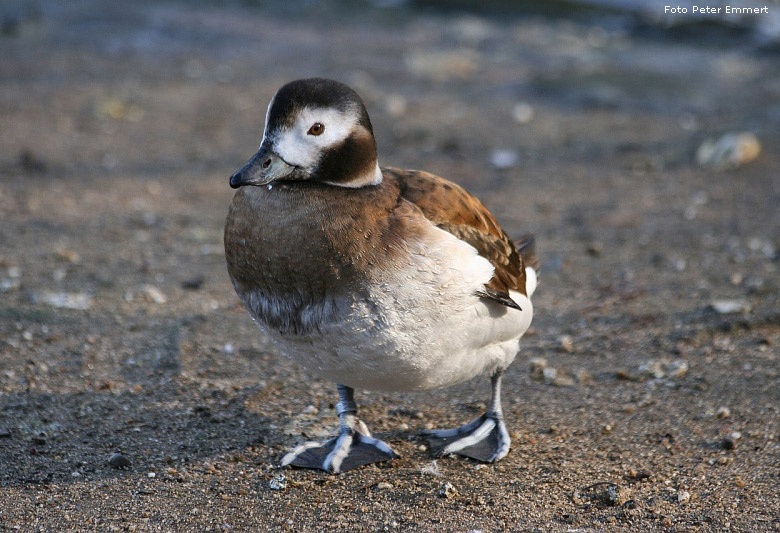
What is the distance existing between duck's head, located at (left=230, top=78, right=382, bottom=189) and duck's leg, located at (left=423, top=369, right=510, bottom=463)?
1377 mm

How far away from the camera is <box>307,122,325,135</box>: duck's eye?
143 inches

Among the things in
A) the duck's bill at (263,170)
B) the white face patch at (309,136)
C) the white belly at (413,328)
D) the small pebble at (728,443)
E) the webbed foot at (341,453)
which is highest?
the white face patch at (309,136)

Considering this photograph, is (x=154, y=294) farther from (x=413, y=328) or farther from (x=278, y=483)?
(x=413, y=328)

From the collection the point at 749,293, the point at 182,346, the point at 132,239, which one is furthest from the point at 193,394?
the point at 749,293

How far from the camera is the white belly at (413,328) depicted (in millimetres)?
3615

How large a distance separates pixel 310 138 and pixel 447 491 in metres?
1.63

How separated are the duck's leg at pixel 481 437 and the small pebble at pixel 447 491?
0.99 feet

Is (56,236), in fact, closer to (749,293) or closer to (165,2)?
(749,293)

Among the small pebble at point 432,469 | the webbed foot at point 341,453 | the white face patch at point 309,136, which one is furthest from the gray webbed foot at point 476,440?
the white face patch at point 309,136

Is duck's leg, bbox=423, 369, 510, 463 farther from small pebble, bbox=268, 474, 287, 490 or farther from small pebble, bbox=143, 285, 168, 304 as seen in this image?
small pebble, bbox=143, 285, 168, 304

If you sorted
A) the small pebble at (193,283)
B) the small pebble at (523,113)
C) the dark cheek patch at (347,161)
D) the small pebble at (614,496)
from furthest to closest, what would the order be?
1. the small pebble at (523,113)
2. the small pebble at (193,283)
3. the small pebble at (614,496)
4. the dark cheek patch at (347,161)

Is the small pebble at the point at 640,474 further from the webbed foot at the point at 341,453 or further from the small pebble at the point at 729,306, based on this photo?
the small pebble at the point at 729,306

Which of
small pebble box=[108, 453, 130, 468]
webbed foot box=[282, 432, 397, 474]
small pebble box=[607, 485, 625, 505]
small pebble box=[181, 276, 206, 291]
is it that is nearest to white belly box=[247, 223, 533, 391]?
webbed foot box=[282, 432, 397, 474]

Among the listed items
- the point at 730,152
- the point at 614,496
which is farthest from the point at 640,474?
the point at 730,152
